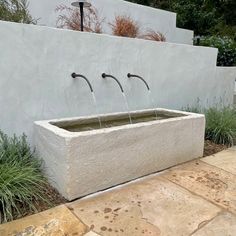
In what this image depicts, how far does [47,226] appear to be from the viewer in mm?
2205

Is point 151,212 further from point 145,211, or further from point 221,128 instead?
point 221,128

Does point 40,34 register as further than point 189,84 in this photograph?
No

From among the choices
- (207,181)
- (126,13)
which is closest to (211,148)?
(207,181)

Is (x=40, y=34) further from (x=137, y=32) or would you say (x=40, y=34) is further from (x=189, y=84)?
(x=137, y=32)

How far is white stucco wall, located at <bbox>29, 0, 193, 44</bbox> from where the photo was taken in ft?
17.4

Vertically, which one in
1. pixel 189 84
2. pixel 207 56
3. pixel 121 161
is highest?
pixel 207 56

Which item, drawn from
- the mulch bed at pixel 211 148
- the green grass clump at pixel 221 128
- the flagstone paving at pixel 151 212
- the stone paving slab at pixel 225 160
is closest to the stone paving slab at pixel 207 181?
the flagstone paving at pixel 151 212

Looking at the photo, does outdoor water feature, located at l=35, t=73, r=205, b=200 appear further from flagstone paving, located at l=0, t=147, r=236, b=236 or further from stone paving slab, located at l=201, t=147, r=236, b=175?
stone paving slab, located at l=201, t=147, r=236, b=175

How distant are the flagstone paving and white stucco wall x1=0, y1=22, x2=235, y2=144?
3.81 feet

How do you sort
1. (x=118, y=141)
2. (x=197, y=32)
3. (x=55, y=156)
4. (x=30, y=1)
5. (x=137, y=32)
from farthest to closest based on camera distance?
(x=197, y=32) < (x=137, y=32) < (x=30, y=1) < (x=118, y=141) < (x=55, y=156)

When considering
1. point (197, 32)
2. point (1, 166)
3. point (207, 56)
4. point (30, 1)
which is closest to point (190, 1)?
point (197, 32)

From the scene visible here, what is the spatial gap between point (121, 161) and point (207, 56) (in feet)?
11.5

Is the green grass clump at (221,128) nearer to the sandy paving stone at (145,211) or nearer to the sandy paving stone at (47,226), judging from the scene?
the sandy paving stone at (145,211)

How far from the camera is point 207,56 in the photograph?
545 centimetres
